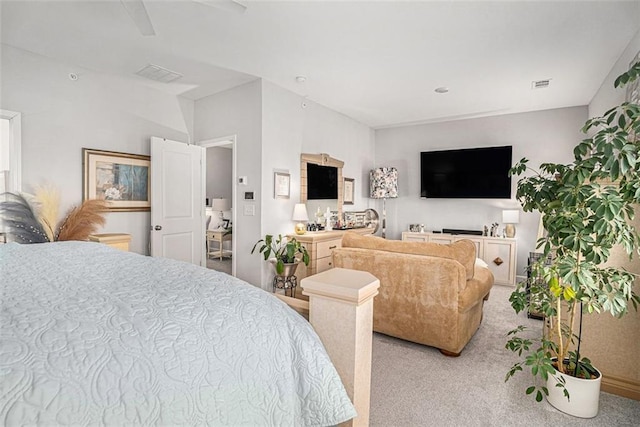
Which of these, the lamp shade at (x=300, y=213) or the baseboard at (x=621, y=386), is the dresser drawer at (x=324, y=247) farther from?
the baseboard at (x=621, y=386)

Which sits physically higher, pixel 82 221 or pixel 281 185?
pixel 281 185

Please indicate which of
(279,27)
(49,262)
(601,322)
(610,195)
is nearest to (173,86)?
(279,27)

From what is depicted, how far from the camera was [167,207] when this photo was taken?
422 centimetres

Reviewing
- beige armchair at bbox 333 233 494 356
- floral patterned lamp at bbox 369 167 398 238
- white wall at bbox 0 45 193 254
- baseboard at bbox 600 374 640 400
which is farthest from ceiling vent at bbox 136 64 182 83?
baseboard at bbox 600 374 640 400

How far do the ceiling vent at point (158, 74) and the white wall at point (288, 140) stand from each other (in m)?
1.07

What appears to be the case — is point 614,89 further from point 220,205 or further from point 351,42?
point 220,205

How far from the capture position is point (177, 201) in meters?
4.34

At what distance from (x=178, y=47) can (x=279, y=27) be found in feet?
3.59

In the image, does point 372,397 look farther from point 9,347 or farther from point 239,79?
point 239,79

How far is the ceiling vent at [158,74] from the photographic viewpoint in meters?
3.64

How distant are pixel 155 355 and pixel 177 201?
3969 mm

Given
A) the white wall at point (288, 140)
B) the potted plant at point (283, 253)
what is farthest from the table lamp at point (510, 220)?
the potted plant at point (283, 253)

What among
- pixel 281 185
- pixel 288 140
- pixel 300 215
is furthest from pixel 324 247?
pixel 288 140

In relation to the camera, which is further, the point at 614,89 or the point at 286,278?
the point at 286,278
